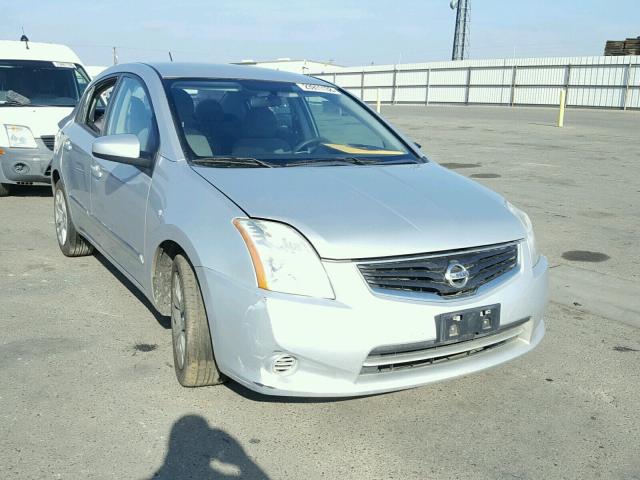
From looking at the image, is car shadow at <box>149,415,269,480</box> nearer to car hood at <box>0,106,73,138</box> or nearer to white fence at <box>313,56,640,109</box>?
car hood at <box>0,106,73,138</box>

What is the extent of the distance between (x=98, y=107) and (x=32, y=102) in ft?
13.5

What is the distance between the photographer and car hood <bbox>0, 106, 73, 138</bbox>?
27.0 ft

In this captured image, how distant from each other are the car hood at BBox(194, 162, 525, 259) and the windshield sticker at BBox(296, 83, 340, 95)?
3.58 feet

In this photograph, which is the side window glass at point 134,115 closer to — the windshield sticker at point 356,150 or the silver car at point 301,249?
the silver car at point 301,249

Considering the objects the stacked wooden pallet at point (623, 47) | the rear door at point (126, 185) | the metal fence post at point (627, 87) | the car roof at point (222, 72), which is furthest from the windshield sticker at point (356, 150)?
the stacked wooden pallet at point (623, 47)

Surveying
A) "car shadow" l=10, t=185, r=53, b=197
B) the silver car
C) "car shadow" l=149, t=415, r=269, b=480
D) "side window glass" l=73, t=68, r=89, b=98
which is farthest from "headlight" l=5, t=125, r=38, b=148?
"car shadow" l=149, t=415, r=269, b=480

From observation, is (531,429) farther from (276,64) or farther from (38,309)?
(276,64)

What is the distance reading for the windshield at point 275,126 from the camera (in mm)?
3826

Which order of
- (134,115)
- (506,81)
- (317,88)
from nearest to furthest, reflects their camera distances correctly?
(134,115)
(317,88)
(506,81)

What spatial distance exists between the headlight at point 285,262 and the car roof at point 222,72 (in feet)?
5.89

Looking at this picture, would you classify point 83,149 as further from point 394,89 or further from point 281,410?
point 394,89

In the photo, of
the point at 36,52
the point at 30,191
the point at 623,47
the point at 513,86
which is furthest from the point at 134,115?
the point at 623,47

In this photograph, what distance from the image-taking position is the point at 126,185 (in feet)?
13.3

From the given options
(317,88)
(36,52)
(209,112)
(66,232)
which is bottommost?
(66,232)
